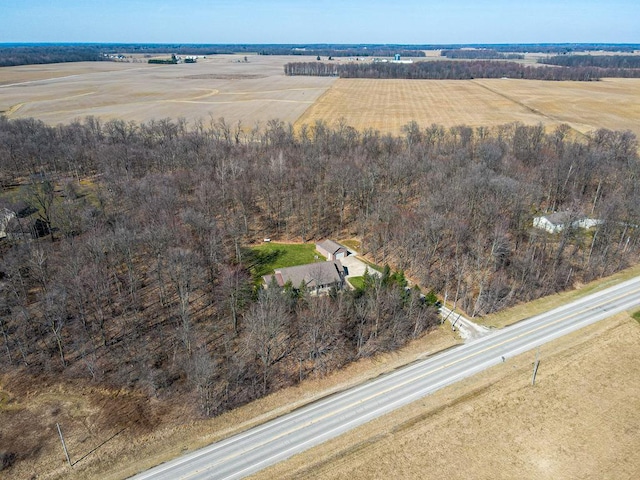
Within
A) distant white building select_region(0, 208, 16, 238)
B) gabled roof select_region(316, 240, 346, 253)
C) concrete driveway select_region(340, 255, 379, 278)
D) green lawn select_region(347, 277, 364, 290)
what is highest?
distant white building select_region(0, 208, 16, 238)

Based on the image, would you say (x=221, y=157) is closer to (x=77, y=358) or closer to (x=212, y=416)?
(x=77, y=358)

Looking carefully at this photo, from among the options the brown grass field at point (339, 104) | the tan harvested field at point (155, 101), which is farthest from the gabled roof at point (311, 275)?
the tan harvested field at point (155, 101)

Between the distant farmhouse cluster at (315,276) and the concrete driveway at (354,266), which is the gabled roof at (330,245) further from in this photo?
the distant farmhouse cluster at (315,276)

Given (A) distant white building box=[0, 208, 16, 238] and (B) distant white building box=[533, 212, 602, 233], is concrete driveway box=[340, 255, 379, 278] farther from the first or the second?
(A) distant white building box=[0, 208, 16, 238]

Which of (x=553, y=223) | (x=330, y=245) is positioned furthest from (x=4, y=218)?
(x=553, y=223)

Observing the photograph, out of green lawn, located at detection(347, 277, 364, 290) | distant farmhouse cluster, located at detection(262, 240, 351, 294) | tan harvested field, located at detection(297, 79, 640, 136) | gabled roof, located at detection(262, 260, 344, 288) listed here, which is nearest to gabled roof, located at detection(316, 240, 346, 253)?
distant farmhouse cluster, located at detection(262, 240, 351, 294)

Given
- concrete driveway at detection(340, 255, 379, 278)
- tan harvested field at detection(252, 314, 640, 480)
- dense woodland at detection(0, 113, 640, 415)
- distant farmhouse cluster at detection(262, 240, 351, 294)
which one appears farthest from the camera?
concrete driveway at detection(340, 255, 379, 278)
